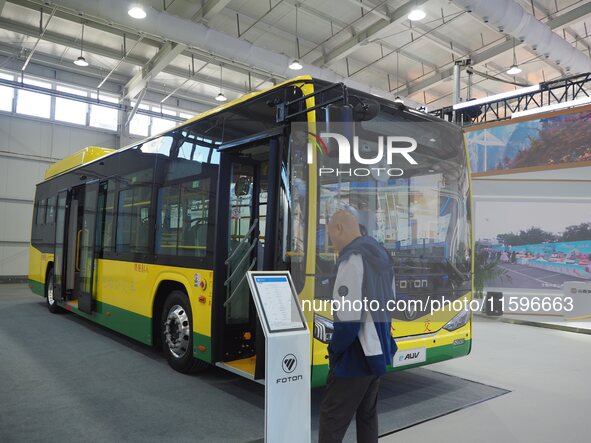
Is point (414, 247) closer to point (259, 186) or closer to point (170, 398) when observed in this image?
point (259, 186)

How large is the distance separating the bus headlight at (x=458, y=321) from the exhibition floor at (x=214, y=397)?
68 centimetres

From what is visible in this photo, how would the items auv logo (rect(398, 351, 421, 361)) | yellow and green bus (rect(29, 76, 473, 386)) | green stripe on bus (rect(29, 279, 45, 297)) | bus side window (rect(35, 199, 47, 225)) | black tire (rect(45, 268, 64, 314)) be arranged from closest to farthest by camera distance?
1. yellow and green bus (rect(29, 76, 473, 386))
2. auv logo (rect(398, 351, 421, 361))
3. black tire (rect(45, 268, 64, 314))
4. green stripe on bus (rect(29, 279, 45, 297))
5. bus side window (rect(35, 199, 47, 225))

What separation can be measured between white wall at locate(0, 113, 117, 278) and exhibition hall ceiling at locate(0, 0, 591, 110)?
193 cm

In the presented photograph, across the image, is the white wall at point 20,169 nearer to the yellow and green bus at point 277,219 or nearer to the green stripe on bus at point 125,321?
the green stripe on bus at point 125,321

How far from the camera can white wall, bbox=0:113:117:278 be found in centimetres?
1477

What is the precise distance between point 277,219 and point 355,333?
4.67 feet

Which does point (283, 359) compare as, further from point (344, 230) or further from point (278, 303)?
point (344, 230)

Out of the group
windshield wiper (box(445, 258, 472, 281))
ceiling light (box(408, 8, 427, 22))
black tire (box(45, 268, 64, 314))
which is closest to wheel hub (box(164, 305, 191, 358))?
windshield wiper (box(445, 258, 472, 281))

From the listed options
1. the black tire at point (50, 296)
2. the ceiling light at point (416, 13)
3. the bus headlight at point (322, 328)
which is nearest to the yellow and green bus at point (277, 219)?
the bus headlight at point (322, 328)

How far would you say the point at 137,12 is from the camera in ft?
28.8

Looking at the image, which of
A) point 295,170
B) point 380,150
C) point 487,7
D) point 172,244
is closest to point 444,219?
point 380,150

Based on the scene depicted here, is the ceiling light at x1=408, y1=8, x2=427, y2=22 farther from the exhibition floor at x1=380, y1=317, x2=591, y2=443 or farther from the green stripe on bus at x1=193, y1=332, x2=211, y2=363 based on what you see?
the green stripe on bus at x1=193, y1=332, x2=211, y2=363

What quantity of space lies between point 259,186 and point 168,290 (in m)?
1.65

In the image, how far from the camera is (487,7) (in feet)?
27.0
